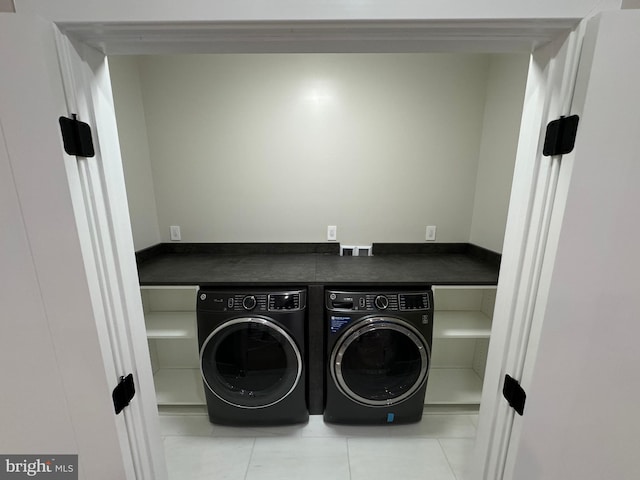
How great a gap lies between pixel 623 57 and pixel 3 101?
1345mm

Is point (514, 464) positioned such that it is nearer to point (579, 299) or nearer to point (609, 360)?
point (609, 360)

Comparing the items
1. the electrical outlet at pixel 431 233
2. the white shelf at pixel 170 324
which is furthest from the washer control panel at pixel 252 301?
the electrical outlet at pixel 431 233

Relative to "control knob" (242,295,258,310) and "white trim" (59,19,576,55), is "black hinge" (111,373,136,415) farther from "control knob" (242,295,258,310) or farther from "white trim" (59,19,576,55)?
"white trim" (59,19,576,55)

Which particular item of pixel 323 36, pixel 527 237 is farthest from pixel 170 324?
pixel 527 237

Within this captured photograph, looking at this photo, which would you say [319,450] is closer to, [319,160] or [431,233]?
[431,233]

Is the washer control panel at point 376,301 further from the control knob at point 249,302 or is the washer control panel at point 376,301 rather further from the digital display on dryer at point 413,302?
the control knob at point 249,302

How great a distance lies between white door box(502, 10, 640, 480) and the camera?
1.80 feet

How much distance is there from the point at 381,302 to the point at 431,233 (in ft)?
3.14

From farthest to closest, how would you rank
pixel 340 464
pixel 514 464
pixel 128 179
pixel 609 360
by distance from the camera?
pixel 128 179 → pixel 340 464 → pixel 514 464 → pixel 609 360

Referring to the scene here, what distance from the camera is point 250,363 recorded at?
1.53 m

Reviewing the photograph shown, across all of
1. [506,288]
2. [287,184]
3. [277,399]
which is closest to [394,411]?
[277,399]

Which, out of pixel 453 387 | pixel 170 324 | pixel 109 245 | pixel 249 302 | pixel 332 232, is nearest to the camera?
pixel 109 245

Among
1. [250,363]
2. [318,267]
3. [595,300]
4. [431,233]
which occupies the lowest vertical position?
[250,363]

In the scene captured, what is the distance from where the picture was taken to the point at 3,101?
560 mm
